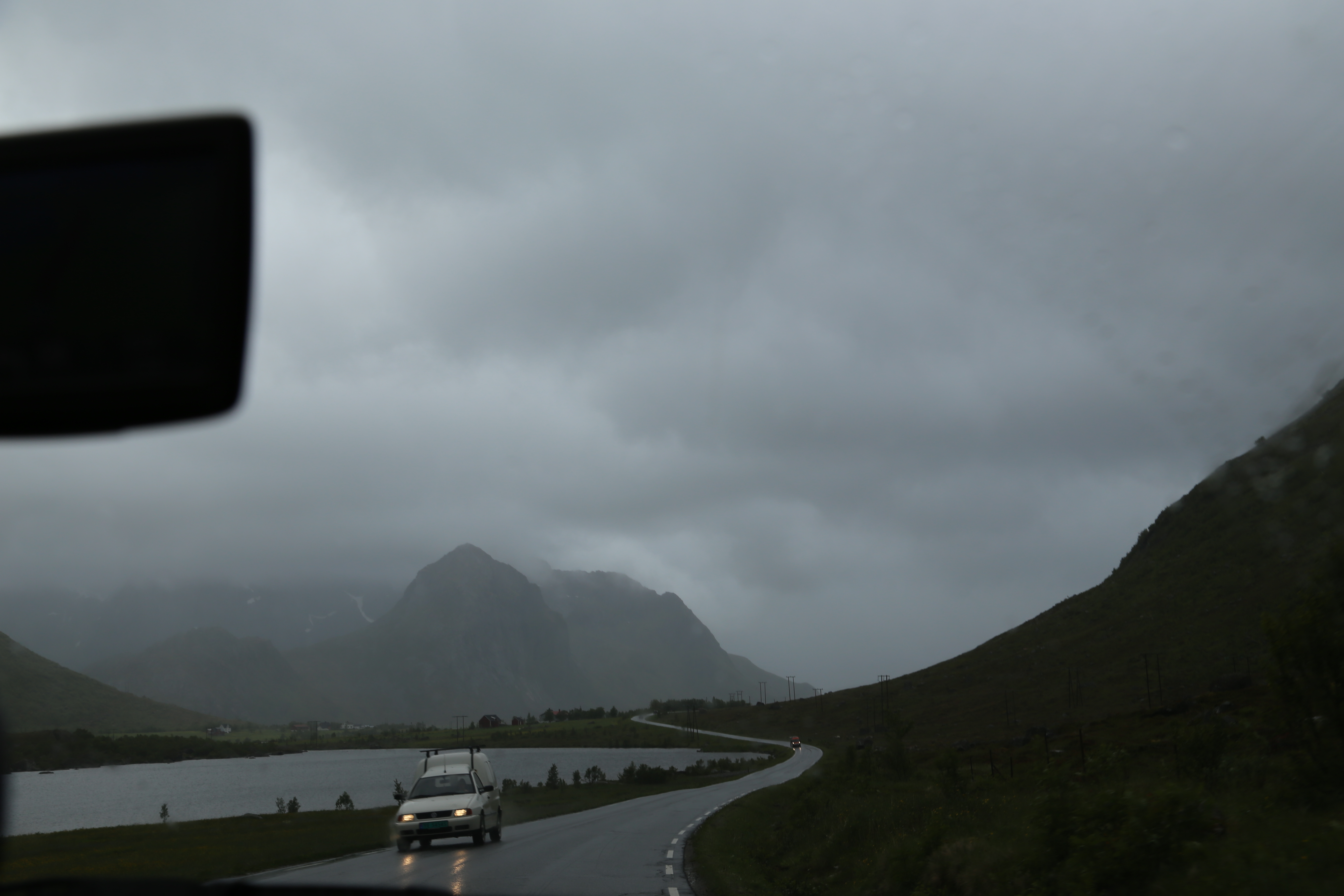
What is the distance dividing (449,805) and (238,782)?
94755 millimetres

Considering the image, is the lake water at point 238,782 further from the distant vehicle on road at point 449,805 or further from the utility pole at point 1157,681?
the utility pole at point 1157,681

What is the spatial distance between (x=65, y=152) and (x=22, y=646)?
675 ft

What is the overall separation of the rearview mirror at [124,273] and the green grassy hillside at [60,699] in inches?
5756

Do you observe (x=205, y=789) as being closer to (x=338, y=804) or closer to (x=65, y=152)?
(x=338, y=804)

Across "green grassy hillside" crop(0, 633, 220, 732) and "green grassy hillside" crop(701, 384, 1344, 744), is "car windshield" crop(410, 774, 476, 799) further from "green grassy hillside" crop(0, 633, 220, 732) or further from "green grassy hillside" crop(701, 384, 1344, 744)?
"green grassy hillside" crop(0, 633, 220, 732)

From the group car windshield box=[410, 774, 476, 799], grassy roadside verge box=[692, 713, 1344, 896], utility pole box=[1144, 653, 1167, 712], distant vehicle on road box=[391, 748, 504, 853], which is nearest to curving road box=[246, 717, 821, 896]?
distant vehicle on road box=[391, 748, 504, 853]

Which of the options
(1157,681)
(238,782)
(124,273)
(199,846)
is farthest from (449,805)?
(238,782)

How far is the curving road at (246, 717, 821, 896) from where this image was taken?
17.0m

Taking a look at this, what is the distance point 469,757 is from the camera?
28562 millimetres

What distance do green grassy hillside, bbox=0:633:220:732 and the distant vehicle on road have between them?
12114cm

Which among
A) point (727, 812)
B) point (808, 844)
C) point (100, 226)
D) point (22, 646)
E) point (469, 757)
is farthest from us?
point (22, 646)

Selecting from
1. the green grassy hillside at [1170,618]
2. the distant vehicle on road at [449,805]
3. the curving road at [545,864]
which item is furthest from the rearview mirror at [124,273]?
the green grassy hillside at [1170,618]

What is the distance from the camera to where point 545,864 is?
2058 cm

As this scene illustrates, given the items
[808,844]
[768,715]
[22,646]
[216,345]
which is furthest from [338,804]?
[22,646]
